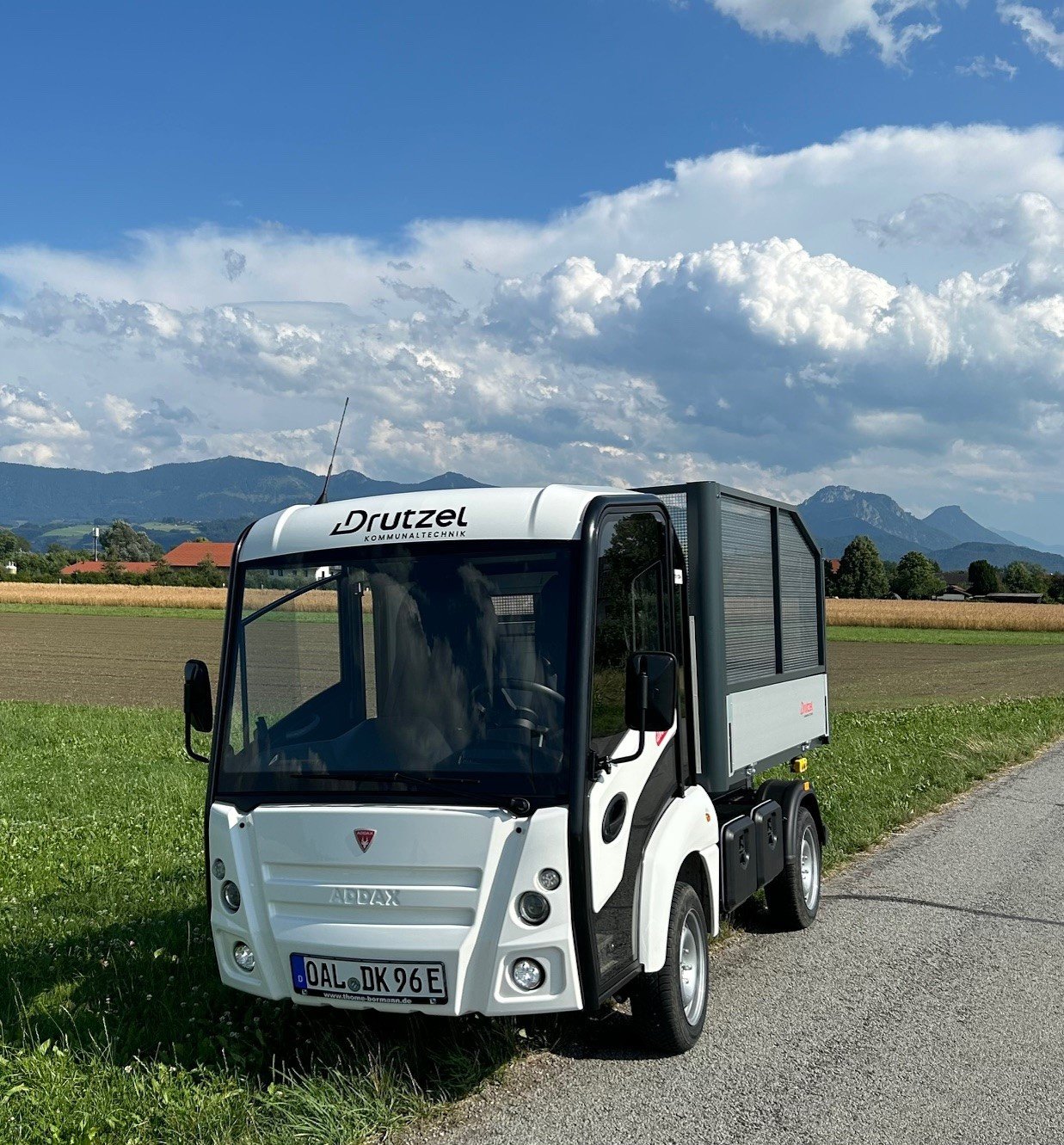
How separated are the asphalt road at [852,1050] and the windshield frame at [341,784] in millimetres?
1266

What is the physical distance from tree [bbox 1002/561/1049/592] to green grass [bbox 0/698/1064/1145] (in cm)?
14008

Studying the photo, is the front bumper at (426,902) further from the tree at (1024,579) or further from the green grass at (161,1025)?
the tree at (1024,579)

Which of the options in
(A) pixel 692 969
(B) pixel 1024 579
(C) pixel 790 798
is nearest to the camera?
(A) pixel 692 969

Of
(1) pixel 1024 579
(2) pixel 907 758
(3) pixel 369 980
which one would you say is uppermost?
(3) pixel 369 980

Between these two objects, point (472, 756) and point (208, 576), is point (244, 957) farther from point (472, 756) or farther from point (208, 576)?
point (208, 576)

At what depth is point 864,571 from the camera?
127875mm

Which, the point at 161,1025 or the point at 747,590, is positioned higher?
the point at 747,590

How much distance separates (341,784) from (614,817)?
45.2 inches

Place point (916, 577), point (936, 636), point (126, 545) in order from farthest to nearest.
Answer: point (126, 545) < point (916, 577) < point (936, 636)

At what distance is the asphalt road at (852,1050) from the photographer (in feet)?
15.2

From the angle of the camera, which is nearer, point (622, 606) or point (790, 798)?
point (622, 606)

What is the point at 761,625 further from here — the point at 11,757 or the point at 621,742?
the point at 11,757

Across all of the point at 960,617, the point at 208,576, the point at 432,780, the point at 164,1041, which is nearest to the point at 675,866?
the point at 432,780

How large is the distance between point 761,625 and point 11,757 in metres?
12.4
